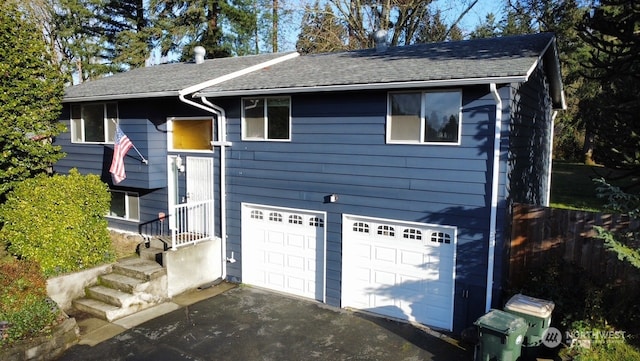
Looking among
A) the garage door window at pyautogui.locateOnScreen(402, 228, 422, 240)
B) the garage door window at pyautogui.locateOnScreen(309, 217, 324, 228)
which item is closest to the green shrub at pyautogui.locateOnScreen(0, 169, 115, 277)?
the garage door window at pyautogui.locateOnScreen(309, 217, 324, 228)

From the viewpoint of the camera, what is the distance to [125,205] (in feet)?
39.3

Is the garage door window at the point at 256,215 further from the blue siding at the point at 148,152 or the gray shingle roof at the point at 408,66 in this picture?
the gray shingle roof at the point at 408,66

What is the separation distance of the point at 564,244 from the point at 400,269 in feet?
9.12

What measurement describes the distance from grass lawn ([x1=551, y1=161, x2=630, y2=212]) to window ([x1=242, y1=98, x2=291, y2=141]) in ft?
28.0

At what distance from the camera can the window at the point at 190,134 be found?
33.2ft

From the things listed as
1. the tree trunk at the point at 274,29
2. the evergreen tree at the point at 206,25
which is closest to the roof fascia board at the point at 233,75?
the tree trunk at the point at 274,29

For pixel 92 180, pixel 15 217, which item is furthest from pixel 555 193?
pixel 15 217

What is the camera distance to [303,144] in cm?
880

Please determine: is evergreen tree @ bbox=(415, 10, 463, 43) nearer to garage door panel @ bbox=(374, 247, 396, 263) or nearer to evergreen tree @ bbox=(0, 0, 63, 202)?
garage door panel @ bbox=(374, 247, 396, 263)

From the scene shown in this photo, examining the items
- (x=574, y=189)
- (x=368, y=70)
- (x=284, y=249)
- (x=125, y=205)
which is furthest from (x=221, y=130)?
(x=574, y=189)

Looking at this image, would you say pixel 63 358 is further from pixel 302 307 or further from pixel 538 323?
pixel 538 323

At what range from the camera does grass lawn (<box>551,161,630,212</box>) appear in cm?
1589

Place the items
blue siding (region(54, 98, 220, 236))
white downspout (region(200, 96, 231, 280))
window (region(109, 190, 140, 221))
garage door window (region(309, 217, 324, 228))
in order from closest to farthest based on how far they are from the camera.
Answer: garage door window (region(309, 217, 324, 228)) < white downspout (region(200, 96, 231, 280)) < blue siding (region(54, 98, 220, 236)) < window (region(109, 190, 140, 221))

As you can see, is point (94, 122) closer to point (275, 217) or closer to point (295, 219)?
point (275, 217)
